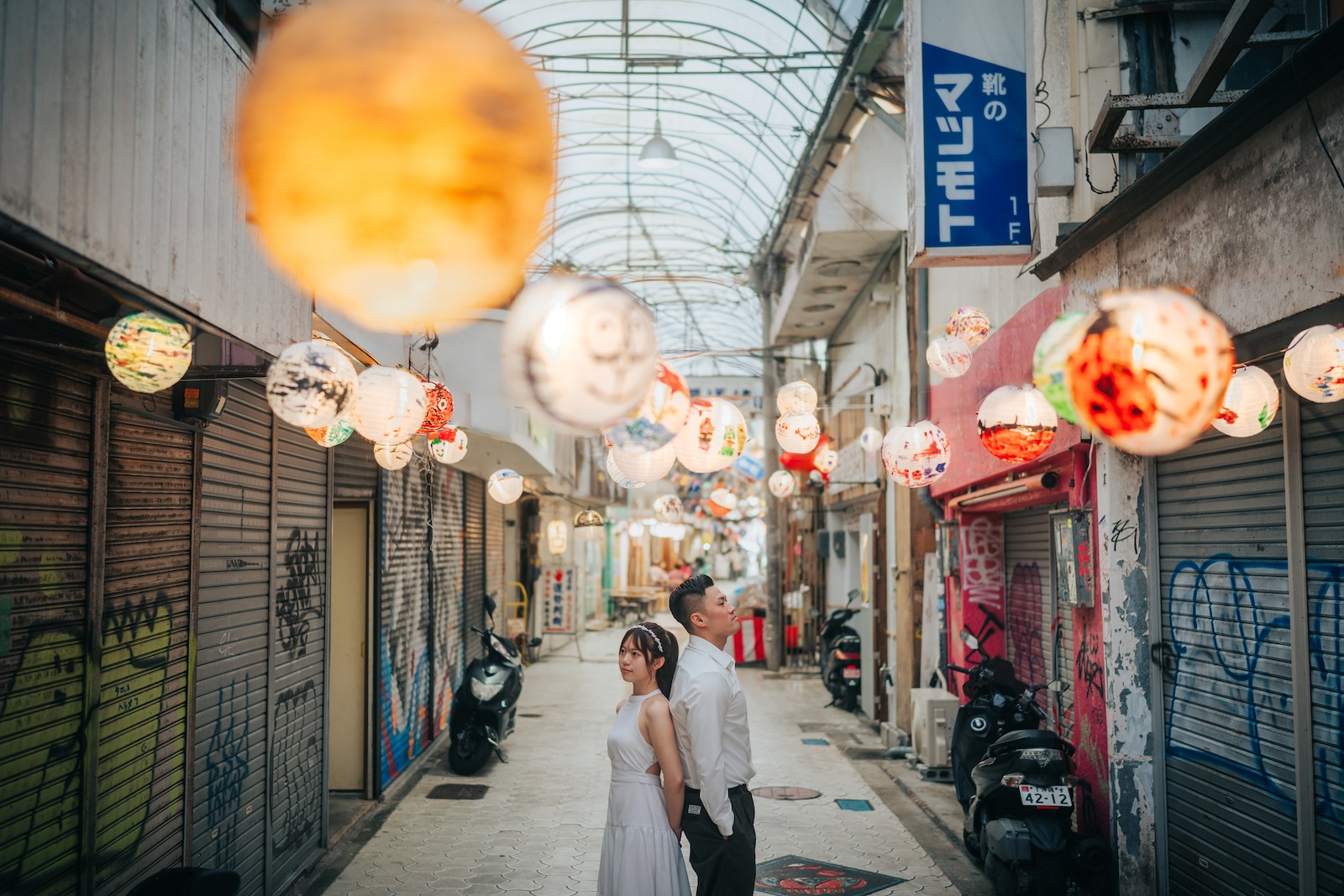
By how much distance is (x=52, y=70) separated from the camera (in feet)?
11.5

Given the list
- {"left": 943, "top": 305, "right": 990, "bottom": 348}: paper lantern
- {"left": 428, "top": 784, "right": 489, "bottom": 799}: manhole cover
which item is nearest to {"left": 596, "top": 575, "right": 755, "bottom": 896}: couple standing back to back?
{"left": 943, "top": 305, "right": 990, "bottom": 348}: paper lantern

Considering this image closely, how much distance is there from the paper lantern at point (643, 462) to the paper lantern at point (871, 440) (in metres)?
7.35

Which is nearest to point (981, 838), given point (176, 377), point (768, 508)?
point (176, 377)

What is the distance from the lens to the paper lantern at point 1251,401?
4.56 metres

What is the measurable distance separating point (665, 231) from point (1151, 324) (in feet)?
60.8

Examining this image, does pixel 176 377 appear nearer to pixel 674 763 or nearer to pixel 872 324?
pixel 674 763

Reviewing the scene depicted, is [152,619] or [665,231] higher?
[665,231]

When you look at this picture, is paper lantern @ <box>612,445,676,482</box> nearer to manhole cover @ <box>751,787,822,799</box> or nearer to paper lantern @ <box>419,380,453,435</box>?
paper lantern @ <box>419,380,453,435</box>

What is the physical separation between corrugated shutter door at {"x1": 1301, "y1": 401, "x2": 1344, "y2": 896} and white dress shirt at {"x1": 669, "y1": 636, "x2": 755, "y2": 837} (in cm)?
271

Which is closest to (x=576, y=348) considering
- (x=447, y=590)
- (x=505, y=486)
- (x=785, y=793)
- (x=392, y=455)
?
(x=392, y=455)

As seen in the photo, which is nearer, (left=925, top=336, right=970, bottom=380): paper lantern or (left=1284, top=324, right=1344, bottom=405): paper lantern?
(left=1284, top=324, right=1344, bottom=405): paper lantern

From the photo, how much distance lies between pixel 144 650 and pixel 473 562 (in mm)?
10283

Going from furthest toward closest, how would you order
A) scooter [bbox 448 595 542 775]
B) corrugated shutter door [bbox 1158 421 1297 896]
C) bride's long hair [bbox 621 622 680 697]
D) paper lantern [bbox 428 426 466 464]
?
scooter [bbox 448 595 542 775]
paper lantern [bbox 428 426 466 464]
corrugated shutter door [bbox 1158 421 1297 896]
bride's long hair [bbox 621 622 680 697]

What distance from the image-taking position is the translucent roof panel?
1188cm
